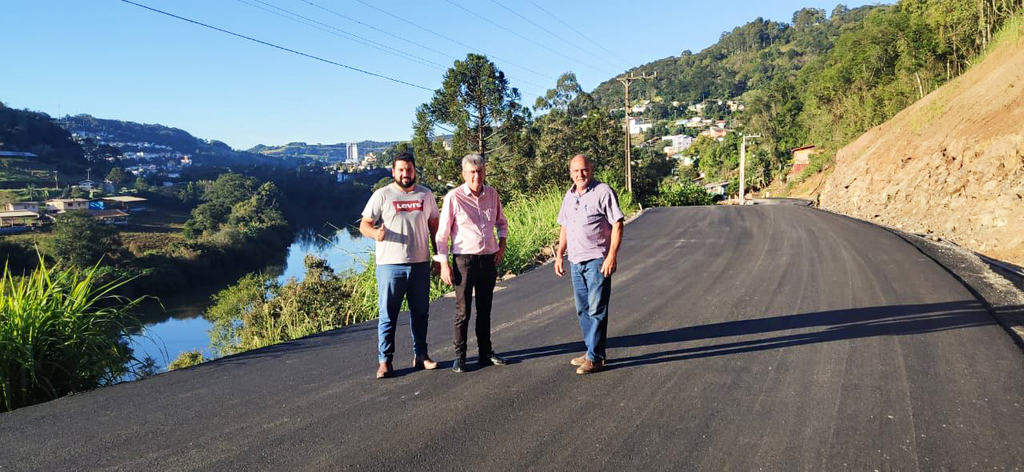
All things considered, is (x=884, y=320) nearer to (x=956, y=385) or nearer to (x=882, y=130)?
(x=956, y=385)

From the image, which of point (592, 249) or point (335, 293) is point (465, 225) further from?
point (335, 293)

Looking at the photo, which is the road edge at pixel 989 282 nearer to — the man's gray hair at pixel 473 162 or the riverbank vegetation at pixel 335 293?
the man's gray hair at pixel 473 162

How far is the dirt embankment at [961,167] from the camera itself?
42.0 feet

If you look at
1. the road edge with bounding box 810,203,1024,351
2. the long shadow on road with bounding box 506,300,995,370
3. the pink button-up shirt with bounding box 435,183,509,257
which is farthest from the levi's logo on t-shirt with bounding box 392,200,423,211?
the road edge with bounding box 810,203,1024,351

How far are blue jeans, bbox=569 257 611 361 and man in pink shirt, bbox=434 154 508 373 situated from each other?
0.69 m

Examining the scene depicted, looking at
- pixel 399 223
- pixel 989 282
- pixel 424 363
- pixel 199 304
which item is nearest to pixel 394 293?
pixel 399 223

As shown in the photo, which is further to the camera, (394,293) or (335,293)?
(335,293)

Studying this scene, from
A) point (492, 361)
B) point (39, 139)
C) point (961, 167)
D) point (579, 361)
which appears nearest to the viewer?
point (579, 361)

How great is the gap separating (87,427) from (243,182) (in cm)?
8528

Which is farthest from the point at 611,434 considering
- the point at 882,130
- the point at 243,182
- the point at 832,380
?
the point at 243,182

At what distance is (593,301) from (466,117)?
2894 centimetres

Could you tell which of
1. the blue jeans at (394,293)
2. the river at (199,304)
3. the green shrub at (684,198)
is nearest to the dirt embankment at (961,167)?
the green shrub at (684,198)

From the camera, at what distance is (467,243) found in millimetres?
4438

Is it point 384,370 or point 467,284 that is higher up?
point 467,284
